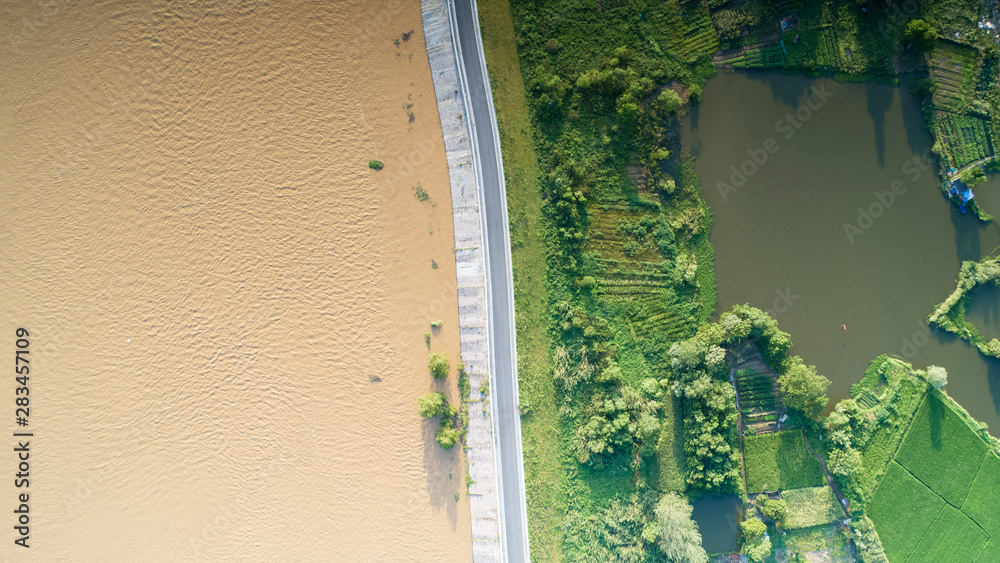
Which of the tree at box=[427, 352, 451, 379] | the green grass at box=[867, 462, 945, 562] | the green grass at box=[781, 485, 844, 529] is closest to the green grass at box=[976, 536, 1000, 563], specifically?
the green grass at box=[867, 462, 945, 562]

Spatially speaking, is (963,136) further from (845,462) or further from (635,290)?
(635,290)

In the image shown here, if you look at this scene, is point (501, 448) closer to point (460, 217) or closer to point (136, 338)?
point (460, 217)

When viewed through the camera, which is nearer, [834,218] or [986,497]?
[834,218]

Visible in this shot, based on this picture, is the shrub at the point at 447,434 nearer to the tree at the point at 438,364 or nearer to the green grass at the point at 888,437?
the tree at the point at 438,364

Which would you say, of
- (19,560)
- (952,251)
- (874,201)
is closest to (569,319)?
(874,201)

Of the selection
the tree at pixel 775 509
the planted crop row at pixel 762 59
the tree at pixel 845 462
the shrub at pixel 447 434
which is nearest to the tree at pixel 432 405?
the shrub at pixel 447 434

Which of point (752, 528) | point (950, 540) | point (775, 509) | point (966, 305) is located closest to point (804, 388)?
point (775, 509)
